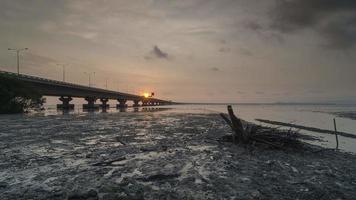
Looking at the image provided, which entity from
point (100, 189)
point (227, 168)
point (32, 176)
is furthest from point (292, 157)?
point (32, 176)

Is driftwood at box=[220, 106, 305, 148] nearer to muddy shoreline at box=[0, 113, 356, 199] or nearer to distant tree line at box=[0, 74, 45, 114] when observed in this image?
muddy shoreline at box=[0, 113, 356, 199]

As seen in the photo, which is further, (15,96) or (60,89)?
(60,89)

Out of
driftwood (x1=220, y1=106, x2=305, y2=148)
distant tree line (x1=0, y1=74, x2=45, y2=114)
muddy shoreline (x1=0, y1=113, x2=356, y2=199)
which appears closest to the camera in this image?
muddy shoreline (x1=0, y1=113, x2=356, y2=199)

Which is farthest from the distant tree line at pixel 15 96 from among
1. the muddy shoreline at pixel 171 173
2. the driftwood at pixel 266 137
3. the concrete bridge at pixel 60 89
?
the driftwood at pixel 266 137

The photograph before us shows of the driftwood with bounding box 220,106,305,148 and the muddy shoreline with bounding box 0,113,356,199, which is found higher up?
the driftwood with bounding box 220,106,305,148

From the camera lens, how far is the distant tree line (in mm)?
61188

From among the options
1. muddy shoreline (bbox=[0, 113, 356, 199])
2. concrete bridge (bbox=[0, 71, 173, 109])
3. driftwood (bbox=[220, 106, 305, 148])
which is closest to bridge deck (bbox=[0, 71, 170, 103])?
concrete bridge (bbox=[0, 71, 173, 109])

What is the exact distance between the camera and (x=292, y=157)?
601 inches

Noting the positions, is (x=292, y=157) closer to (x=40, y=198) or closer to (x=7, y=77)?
(x=40, y=198)

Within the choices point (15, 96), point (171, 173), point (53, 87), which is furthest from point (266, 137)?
point (53, 87)

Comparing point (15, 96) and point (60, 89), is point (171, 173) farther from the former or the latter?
point (60, 89)

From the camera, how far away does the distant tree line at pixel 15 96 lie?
2409 inches

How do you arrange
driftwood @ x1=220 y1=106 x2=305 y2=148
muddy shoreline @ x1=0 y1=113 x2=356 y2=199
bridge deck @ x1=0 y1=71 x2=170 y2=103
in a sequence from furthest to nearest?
bridge deck @ x1=0 y1=71 x2=170 y2=103
driftwood @ x1=220 y1=106 x2=305 y2=148
muddy shoreline @ x1=0 y1=113 x2=356 y2=199

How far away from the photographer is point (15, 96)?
211 ft
